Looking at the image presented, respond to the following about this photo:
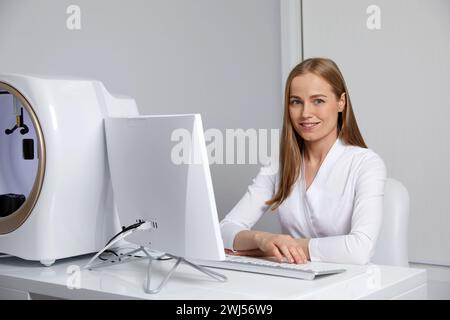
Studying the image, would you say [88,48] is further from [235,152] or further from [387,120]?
[387,120]

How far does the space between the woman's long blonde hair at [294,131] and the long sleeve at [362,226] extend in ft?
0.44

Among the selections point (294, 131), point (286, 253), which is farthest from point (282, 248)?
point (294, 131)

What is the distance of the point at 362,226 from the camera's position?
1.71 m

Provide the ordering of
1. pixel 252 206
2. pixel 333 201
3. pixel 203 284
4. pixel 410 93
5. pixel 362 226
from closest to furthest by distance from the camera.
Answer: pixel 203 284
pixel 362 226
pixel 333 201
pixel 252 206
pixel 410 93

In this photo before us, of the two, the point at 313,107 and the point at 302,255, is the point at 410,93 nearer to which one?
→ the point at 313,107

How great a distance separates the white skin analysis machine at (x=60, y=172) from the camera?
1.65 metres

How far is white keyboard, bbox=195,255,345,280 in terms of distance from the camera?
4.55ft

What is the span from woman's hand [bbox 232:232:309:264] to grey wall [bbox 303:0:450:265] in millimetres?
1219

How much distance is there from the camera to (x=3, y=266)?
1694mm

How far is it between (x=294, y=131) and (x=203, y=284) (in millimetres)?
787

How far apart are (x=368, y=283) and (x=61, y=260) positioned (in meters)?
0.89

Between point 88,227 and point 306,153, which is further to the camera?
point 306,153

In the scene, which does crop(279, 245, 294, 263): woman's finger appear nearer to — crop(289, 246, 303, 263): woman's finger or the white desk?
crop(289, 246, 303, 263): woman's finger
